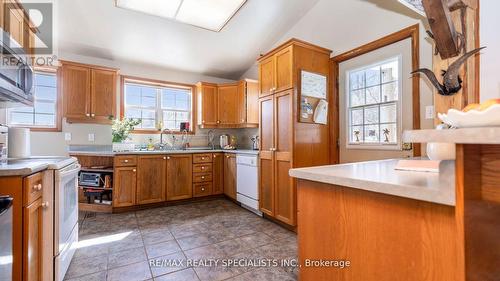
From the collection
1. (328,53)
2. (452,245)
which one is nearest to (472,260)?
(452,245)

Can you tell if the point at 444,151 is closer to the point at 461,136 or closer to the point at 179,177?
the point at 461,136

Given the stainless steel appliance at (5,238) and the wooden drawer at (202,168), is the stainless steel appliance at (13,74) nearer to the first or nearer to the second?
the stainless steel appliance at (5,238)

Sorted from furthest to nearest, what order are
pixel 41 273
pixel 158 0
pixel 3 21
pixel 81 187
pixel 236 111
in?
pixel 236 111
pixel 81 187
pixel 158 0
pixel 3 21
pixel 41 273

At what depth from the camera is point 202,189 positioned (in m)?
3.92

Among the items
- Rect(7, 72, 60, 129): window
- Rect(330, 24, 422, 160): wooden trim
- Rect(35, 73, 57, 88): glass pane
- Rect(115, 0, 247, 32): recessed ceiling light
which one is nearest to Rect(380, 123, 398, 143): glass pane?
Rect(330, 24, 422, 160): wooden trim

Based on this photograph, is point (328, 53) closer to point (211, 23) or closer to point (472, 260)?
point (211, 23)

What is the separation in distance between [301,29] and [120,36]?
8.84 ft

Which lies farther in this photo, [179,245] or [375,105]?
[375,105]

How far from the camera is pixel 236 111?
4.36 metres

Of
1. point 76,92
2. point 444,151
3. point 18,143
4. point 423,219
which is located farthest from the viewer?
point 76,92

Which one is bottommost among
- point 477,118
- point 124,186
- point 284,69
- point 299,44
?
point 124,186

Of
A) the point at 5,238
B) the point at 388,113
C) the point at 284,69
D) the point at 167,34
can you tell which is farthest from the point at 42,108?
the point at 388,113

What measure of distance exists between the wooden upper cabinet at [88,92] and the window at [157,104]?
0.41 metres

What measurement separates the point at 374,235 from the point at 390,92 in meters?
2.21
